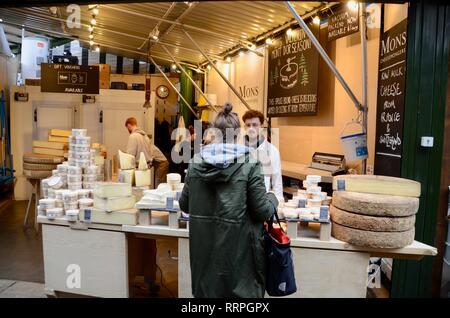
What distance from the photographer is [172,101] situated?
1255cm

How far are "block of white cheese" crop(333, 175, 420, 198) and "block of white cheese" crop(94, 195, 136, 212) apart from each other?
161 centimetres

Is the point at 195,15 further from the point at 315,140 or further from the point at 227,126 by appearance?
the point at 227,126

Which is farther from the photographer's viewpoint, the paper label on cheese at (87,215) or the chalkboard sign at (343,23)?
the chalkboard sign at (343,23)

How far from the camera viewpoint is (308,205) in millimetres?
2998

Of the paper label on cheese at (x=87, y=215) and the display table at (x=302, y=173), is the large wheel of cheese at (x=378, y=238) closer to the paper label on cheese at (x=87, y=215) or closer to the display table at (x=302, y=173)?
the paper label on cheese at (x=87, y=215)

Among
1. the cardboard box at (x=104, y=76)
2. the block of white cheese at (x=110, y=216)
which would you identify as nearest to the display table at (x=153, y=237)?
the block of white cheese at (x=110, y=216)

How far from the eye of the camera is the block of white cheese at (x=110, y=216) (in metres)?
3.01

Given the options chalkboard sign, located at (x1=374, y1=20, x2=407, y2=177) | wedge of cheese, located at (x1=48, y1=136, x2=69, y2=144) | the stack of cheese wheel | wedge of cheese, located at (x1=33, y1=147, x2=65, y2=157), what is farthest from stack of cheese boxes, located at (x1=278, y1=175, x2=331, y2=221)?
wedge of cheese, located at (x1=48, y1=136, x2=69, y2=144)

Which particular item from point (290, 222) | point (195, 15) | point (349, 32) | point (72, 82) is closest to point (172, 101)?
point (72, 82)

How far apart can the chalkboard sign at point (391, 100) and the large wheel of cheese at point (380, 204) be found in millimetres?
1071

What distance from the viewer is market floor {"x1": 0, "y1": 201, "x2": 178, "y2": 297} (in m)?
4.11

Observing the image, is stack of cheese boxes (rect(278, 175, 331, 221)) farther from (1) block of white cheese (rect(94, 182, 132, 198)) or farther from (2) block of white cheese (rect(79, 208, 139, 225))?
(1) block of white cheese (rect(94, 182, 132, 198))

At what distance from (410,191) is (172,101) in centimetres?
1051

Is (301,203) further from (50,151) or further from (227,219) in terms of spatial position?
(50,151)
